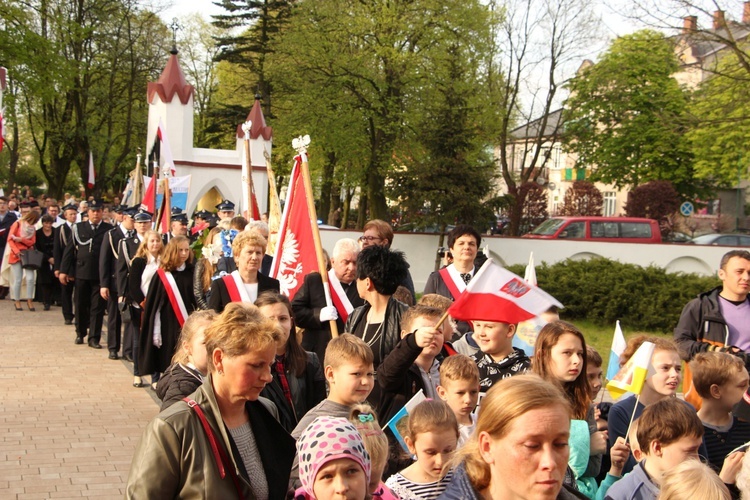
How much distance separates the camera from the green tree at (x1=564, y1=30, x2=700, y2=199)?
4944 cm

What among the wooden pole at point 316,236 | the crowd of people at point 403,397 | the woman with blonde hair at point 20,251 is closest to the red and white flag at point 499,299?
the crowd of people at point 403,397

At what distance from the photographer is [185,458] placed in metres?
3.24

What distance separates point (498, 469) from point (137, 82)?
46049 millimetres

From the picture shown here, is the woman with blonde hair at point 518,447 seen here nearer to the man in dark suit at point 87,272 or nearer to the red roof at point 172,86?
the man in dark suit at point 87,272

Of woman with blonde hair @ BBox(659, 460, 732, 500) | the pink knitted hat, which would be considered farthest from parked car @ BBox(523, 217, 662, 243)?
the pink knitted hat

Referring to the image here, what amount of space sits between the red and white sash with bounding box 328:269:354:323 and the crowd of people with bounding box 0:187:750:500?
0.06ft

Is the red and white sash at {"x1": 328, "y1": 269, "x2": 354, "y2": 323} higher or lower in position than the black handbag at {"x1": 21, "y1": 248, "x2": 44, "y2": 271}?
higher

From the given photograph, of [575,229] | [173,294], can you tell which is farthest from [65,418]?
[575,229]

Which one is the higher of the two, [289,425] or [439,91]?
[439,91]

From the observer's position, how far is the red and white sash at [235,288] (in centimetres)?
742

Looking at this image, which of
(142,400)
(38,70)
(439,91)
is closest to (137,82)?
(38,70)

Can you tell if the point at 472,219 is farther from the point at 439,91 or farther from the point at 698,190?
the point at 698,190

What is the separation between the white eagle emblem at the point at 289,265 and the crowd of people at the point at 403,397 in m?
0.44

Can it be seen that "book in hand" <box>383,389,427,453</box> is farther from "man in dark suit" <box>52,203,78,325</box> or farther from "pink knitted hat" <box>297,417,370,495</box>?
"man in dark suit" <box>52,203,78,325</box>
